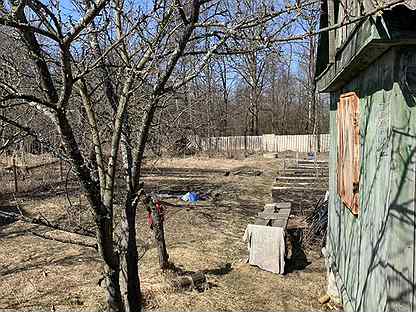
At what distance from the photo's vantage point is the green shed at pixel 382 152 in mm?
2418

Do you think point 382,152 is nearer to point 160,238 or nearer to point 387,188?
point 387,188

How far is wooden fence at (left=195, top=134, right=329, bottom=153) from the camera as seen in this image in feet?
109

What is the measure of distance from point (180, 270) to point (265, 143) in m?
27.9

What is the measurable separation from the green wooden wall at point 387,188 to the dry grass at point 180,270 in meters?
2.90

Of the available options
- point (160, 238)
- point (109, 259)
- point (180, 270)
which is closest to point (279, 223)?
point (180, 270)

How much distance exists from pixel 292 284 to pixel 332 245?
3.68 ft

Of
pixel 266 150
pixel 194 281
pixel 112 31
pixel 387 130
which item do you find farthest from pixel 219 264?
pixel 266 150

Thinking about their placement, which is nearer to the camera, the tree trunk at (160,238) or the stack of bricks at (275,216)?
the tree trunk at (160,238)

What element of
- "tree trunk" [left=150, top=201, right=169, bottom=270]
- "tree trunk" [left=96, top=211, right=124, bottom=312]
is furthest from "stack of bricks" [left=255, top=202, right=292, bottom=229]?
"tree trunk" [left=96, top=211, right=124, bottom=312]

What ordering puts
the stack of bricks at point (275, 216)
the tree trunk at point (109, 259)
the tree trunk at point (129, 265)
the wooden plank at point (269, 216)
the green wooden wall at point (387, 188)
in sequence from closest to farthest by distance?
1. the green wooden wall at point (387, 188)
2. the tree trunk at point (109, 259)
3. the tree trunk at point (129, 265)
4. the stack of bricks at point (275, 216)
5. the wooden plank at point (269, 216)

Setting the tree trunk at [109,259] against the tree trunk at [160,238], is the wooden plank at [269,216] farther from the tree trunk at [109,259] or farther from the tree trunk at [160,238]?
the tree trunk at [109,259]

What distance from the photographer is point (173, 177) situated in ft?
68.8

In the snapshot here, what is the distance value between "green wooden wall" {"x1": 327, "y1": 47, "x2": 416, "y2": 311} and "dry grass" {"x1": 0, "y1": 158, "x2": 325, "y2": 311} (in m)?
2.90

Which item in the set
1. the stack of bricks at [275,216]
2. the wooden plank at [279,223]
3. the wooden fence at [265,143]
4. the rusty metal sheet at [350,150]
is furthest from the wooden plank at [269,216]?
the wooden fence at [265,143]
